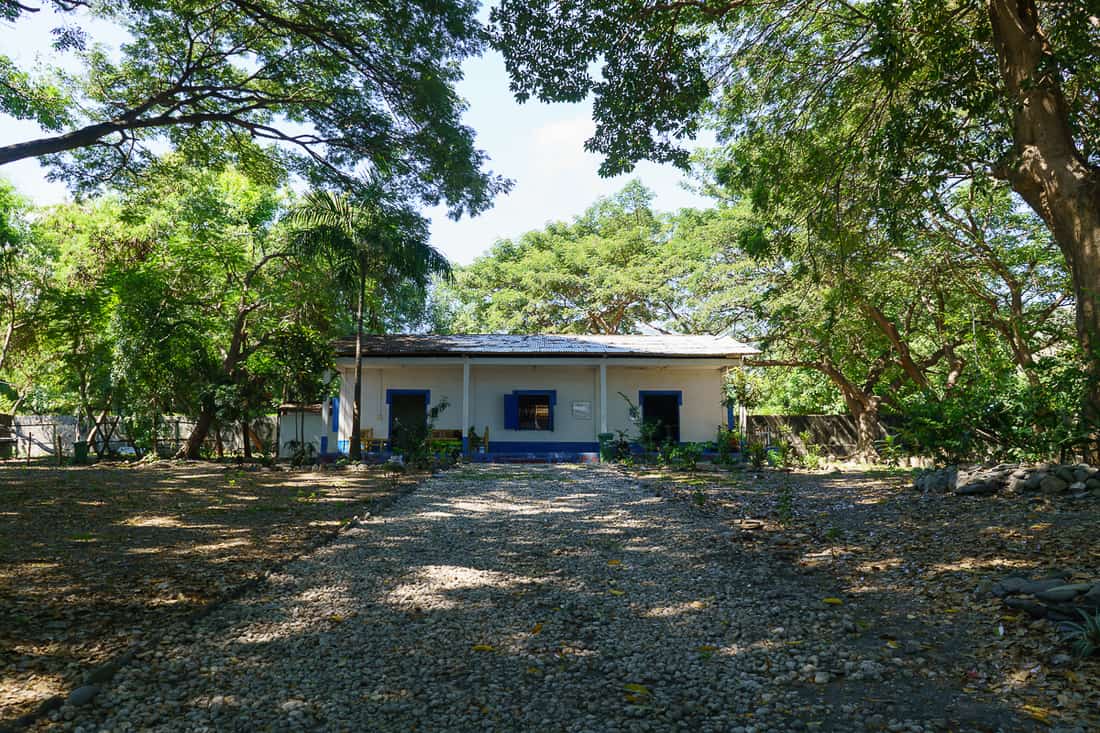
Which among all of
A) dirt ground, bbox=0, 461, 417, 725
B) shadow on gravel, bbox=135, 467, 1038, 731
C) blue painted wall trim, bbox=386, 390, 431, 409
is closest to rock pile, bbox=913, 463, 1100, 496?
shadow on gravel, bbox=135, 467, 1038, 731

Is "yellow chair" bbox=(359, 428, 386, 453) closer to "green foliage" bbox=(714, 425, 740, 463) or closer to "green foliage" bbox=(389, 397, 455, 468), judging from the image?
"green foliage" bbox=(389, 397, 455, 468)

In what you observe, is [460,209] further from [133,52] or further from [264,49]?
[133,52]

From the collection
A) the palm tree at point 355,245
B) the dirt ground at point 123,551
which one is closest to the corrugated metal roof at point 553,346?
the palm tree at point 355,245

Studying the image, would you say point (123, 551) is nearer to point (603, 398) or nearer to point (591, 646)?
point (591, 646)

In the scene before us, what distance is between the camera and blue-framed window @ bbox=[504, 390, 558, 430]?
677 inches

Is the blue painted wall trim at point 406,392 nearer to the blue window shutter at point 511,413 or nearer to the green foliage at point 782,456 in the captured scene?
the blue window shutter at point 511,413

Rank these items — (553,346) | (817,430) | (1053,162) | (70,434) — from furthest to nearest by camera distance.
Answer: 1. (70,434)
2. (817,430)
3. (553,346)
4. (1053,162)

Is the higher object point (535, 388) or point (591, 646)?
point (535, 388)

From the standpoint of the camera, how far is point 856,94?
332 inches

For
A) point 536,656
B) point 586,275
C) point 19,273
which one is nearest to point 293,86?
point 536,656

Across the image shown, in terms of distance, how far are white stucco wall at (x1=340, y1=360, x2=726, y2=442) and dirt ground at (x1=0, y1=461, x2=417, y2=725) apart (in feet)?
21.2

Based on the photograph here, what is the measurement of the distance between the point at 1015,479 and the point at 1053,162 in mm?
3274

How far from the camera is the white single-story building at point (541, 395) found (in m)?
17.1

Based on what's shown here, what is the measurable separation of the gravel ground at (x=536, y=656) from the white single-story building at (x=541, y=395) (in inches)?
474
